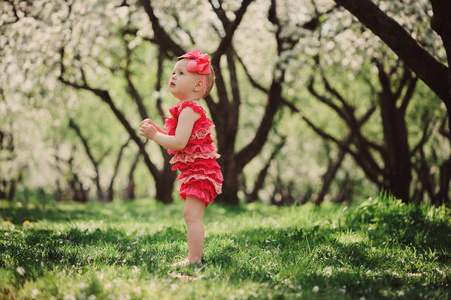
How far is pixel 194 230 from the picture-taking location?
12.1 feet

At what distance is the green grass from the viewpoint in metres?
2.90

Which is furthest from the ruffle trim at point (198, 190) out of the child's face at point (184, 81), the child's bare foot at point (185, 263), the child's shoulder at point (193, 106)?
the child's face at point (184, 81)

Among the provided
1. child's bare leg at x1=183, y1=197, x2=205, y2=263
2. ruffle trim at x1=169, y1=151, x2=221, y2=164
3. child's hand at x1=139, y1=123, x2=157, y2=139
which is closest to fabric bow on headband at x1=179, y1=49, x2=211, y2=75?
child's hand at x1=139, y1=123, x2=157, y2=139

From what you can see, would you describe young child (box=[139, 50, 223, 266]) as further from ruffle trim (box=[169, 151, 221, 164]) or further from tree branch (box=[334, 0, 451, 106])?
tree branch (box=[334, 0, 451, 106])

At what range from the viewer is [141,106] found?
13.6 m

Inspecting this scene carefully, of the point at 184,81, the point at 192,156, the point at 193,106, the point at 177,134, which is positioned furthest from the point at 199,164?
the point at 184,81

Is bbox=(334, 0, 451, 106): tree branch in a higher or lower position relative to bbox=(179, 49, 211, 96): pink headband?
higher

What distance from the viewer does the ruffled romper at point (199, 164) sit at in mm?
3717

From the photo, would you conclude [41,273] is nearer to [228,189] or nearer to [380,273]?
[380,273]

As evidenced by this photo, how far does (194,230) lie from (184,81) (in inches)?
A: 59.5

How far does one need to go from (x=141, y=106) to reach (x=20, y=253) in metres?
10.1

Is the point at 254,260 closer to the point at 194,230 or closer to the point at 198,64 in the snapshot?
the point at 194,230

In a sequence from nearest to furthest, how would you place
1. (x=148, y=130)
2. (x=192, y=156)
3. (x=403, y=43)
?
(x=148, y=130) < (x=192, y=156) < (x=403, y=43)

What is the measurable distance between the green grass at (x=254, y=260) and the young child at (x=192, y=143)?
0.40 meters
